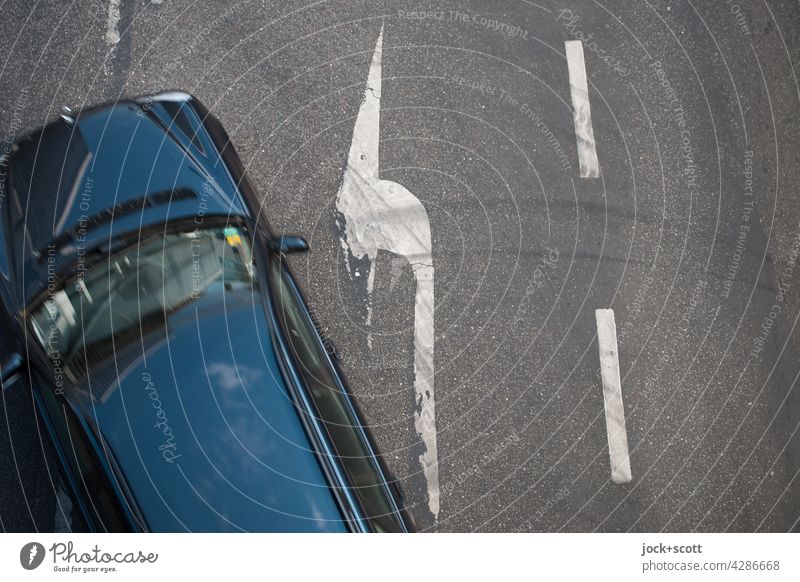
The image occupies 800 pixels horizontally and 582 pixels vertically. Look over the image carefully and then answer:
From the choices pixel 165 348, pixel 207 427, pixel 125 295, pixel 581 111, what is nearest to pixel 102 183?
pixel 125 295

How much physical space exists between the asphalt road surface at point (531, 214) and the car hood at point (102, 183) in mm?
539

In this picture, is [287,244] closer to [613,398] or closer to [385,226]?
[385,226]

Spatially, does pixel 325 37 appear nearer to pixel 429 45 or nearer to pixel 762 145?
pixel 429 45

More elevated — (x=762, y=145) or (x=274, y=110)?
(x=274, y=110)

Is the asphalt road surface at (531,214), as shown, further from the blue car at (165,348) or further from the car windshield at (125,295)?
the car windshield at (125,295)

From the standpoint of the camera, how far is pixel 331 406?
2994mm

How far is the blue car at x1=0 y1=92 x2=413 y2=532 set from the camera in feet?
8.98

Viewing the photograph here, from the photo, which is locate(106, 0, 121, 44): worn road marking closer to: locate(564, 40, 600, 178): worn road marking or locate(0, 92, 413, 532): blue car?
locate(0, 92, 413, 532): blue car

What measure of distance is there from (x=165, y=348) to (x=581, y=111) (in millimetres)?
2704

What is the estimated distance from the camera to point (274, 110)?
12.2 feet

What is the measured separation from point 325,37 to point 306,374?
2.10 metres

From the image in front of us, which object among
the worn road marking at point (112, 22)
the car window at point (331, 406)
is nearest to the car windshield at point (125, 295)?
the car window at point (331, 406)

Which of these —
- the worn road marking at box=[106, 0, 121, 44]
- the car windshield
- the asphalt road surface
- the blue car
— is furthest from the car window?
the worn road marking at box=[106, 0, 121, 44]
